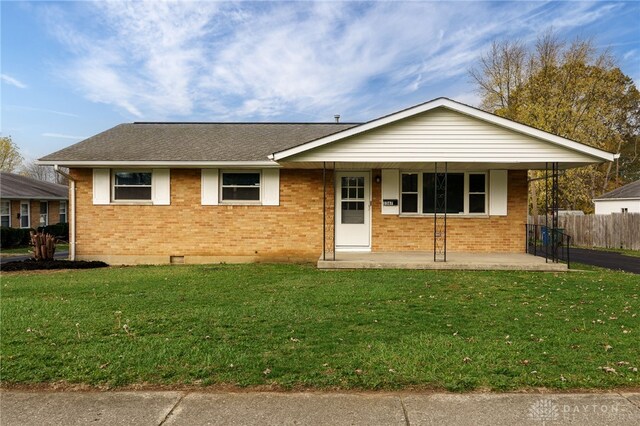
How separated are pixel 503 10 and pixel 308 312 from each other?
41.2ft

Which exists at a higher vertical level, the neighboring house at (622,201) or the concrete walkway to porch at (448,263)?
the neighboring house at (622,201)

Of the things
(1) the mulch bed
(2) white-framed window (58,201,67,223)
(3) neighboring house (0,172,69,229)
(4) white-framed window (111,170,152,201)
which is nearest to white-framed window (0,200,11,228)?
(3) neighboring house (0,172,69,229)

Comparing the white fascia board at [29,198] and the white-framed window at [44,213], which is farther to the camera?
the white-framed window at [44,213]

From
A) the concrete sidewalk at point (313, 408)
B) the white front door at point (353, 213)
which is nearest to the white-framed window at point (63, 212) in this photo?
the white front door at point (353, 213)

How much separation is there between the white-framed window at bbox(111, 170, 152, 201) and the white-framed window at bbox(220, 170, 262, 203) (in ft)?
7.63

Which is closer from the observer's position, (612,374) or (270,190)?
(612,374)

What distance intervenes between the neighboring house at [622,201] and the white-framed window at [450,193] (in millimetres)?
19251

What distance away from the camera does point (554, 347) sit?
4.68 m

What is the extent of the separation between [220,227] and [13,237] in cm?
1578

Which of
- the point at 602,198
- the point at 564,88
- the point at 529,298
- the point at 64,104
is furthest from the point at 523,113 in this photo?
the point at 64,104

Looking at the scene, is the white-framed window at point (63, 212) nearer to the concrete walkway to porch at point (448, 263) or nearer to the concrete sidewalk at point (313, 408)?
the concrete walkway to porch at point (448, 263)

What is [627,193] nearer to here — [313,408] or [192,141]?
[192,141]

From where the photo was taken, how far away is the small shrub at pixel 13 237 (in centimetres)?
2100

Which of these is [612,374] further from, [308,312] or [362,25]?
[362,25]
